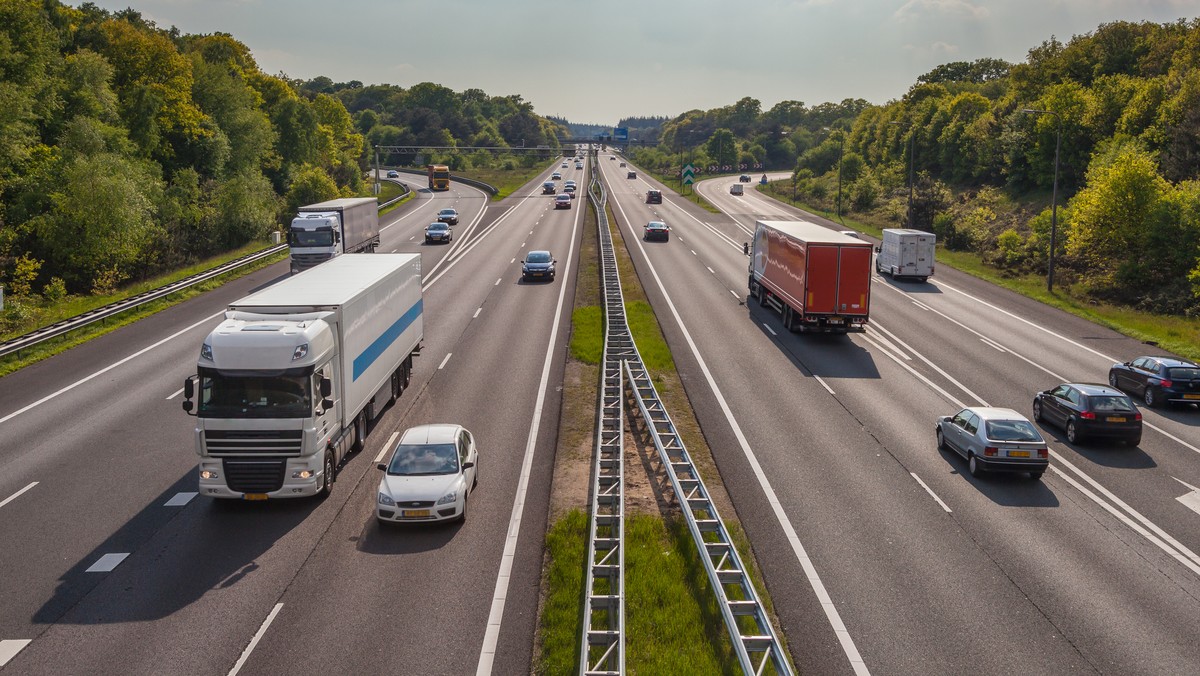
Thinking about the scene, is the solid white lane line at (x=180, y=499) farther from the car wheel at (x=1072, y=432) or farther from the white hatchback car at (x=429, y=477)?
the car wheel at (x=1072, y=432)

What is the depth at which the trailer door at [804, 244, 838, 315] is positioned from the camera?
34.2 metres

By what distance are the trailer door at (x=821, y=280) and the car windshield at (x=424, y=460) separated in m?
20.0

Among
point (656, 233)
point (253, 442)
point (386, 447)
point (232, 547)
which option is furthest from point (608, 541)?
point (656, 233)

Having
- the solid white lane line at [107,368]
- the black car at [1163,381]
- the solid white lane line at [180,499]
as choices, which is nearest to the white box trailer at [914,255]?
the black car at [1163,381]

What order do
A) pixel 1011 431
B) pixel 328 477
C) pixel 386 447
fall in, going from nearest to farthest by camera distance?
pixel 328 477, pixel 1011 431, pixel 386 447

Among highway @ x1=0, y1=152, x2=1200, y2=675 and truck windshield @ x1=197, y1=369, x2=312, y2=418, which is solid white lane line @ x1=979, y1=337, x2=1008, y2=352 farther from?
truck windshield @ x1=197, y1=369, x2=312, y2=418

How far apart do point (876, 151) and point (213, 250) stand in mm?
87480

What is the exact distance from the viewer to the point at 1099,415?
77.1 feet

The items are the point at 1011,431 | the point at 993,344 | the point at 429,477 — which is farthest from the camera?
the point at 993,344

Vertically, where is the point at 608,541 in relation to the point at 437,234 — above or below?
below

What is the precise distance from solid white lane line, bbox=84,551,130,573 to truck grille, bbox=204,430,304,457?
2446 mm

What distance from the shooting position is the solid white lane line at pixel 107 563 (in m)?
15.7

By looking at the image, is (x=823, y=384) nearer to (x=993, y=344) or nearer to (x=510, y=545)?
(x=993, y=344)

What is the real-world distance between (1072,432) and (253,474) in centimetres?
2120
